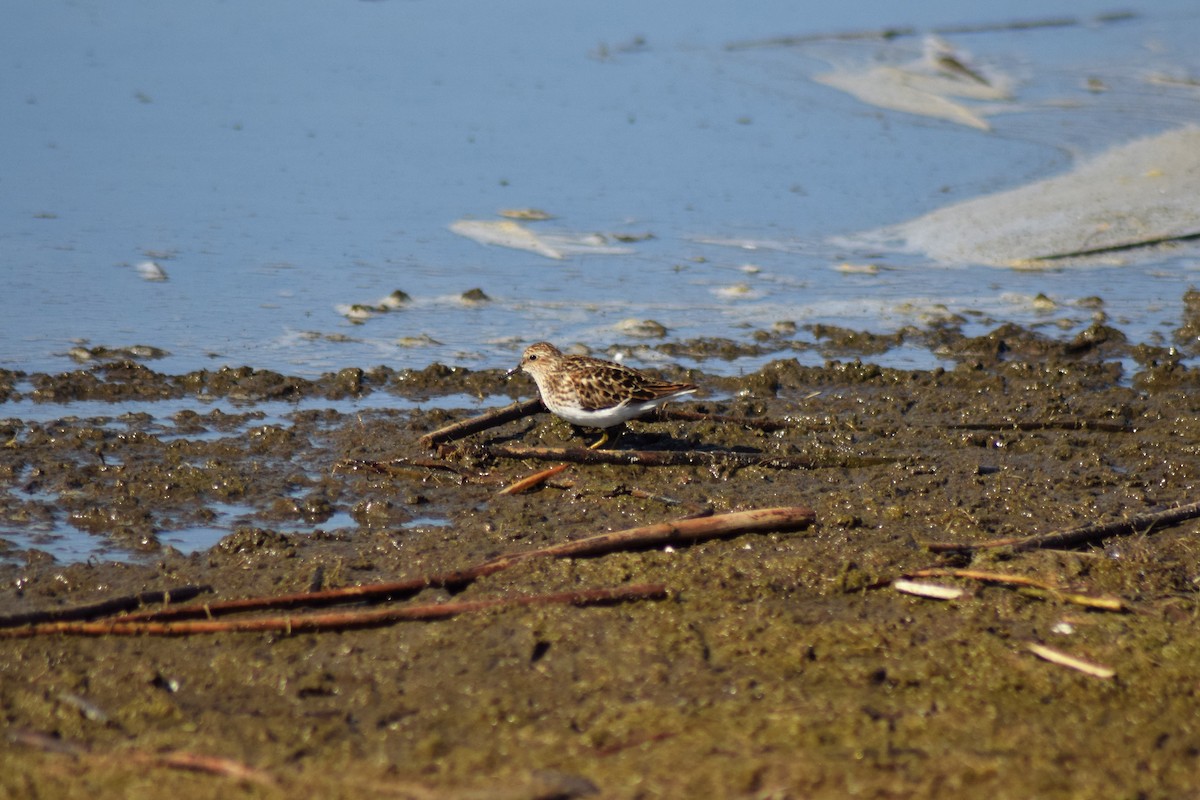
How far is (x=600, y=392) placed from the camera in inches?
277

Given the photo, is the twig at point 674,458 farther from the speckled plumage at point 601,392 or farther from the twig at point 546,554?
the twig at point 546,554

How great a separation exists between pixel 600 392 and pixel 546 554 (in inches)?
68.7

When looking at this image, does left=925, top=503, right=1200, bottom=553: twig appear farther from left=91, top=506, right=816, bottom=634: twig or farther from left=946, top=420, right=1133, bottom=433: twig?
left=946, top=420, right=1133, bottom=433: twig

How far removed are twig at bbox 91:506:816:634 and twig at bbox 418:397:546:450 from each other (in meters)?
1.47

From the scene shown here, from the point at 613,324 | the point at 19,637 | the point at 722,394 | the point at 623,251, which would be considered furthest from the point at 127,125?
the point at 19,637

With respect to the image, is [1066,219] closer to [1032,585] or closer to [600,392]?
[600,392]

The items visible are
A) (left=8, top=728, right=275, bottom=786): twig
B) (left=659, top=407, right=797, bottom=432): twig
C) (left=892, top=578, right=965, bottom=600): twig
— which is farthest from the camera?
(left=659, top=407, right=797, bottom=432): twig

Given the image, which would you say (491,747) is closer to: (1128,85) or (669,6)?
(1128,85)

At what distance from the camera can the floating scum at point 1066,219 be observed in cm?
1154

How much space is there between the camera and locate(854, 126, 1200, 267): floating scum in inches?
454

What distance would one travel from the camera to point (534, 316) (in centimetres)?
962

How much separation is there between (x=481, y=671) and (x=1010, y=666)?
1715 millimetres

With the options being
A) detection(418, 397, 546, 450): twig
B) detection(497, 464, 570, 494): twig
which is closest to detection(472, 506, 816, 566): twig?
detection(497, 464, 570, 494): twig

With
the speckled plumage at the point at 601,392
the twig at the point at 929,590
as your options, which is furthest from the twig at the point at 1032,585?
the speckled plumage at the point at 601,392
